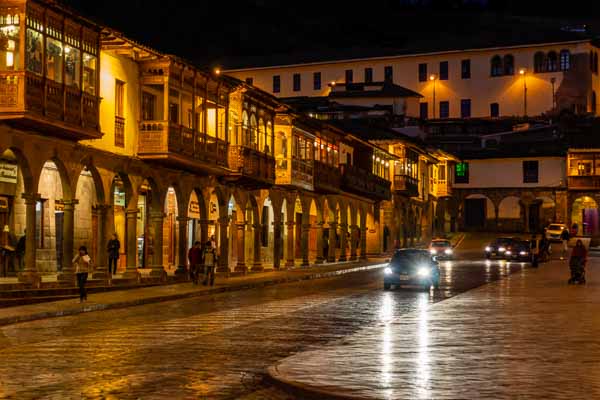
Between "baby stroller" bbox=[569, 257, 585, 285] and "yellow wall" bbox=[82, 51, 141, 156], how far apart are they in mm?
16134

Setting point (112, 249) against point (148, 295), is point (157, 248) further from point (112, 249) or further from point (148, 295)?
point (148, 295)

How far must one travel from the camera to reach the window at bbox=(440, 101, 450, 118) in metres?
118

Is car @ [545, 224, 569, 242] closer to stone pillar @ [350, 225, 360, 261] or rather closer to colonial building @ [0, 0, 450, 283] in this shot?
stone pillar @ [350, 225, 360, 261]

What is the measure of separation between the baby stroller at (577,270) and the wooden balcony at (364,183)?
2599cm

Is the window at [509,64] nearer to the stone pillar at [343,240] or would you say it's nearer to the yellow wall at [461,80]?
the yellow wall at [461,80]

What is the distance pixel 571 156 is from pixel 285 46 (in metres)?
74.0

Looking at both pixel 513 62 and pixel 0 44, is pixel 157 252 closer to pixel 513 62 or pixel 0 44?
pixel 0 44

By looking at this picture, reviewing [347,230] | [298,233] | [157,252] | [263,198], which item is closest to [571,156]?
[347,230]

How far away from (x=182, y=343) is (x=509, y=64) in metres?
102

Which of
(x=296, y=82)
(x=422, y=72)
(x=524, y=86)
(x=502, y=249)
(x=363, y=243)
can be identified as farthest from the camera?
(x=296, y=82)

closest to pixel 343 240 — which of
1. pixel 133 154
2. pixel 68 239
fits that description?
pixel 133 154

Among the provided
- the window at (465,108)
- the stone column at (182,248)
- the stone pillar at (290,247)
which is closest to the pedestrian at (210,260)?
the stone column at (182,248)

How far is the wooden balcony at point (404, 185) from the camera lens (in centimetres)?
8023

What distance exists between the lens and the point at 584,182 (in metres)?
97.2
